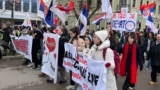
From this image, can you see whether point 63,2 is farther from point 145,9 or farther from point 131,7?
point 145,9

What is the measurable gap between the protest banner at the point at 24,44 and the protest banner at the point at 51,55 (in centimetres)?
223

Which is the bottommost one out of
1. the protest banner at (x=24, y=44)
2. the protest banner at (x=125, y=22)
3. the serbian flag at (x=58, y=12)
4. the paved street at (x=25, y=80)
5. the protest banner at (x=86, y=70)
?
the paved street at (x=25, y=80)

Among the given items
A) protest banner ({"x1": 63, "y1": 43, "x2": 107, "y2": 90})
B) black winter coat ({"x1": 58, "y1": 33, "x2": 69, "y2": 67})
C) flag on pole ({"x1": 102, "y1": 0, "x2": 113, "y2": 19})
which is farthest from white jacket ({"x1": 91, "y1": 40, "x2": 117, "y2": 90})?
flag on pole ({"x1": 102, "y1": 0, "x2": 113, "y2": 19})

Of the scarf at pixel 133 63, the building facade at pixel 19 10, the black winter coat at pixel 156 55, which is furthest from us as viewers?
the building facade at pixel 19 10

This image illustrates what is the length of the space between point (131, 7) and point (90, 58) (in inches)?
1475

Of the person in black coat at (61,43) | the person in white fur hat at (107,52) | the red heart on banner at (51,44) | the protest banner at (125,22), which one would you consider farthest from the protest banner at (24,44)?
the person in white fur hat at (107,52)

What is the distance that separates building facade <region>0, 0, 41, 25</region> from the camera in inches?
1823

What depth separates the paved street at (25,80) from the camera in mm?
8656

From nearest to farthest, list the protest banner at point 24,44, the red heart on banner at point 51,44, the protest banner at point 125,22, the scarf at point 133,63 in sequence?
the scarf at point 133,63 < the red heart on banner at point 51,44 < the protest banner at point 24,44 < the protest banner at point 125,22

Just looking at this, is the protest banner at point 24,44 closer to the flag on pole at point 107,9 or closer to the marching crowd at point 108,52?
the marching crowd at point 108,52

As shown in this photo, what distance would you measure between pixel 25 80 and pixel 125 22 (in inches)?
212

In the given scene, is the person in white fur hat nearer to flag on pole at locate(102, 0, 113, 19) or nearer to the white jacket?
the white jacket

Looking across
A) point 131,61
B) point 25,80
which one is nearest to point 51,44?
point 25,80

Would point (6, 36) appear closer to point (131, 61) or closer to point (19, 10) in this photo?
point (131, 61)
